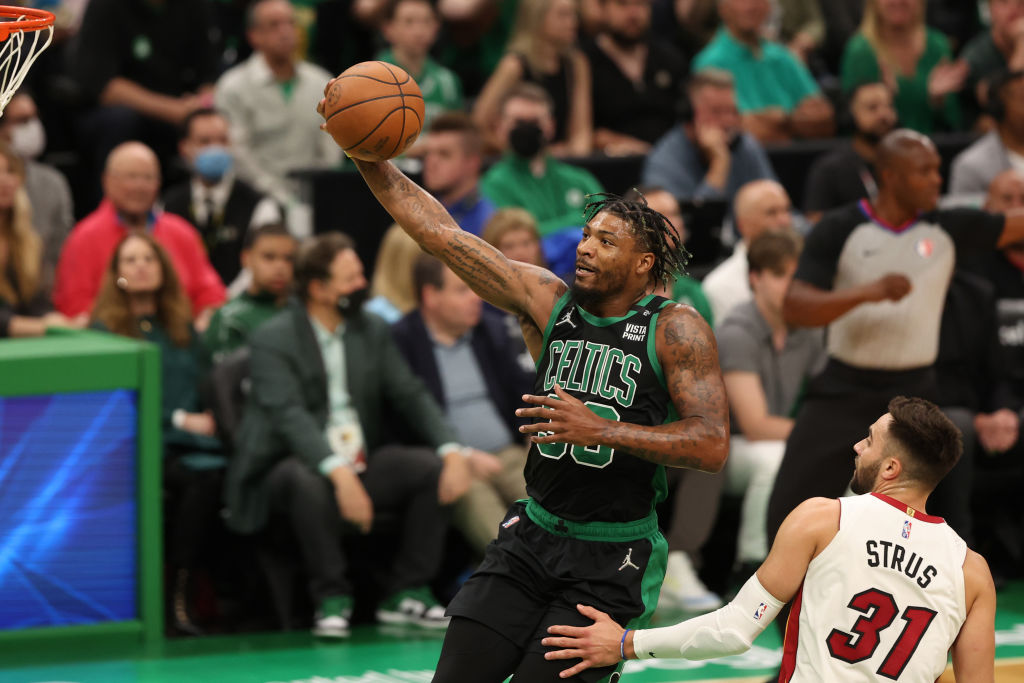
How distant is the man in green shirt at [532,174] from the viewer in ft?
31.3

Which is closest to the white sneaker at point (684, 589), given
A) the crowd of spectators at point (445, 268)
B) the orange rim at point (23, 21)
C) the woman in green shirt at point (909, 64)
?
the crowd of spectators at point (445, 268)

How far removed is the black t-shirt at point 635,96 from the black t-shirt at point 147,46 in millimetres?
2789

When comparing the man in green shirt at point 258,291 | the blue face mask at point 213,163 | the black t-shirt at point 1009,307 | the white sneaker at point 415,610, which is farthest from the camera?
the blue face mask at point 213,163

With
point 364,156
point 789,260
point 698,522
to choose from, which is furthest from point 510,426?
point 364,156

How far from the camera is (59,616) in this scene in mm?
7430

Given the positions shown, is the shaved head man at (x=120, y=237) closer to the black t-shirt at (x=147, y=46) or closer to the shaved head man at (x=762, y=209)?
the black t-shirt at (x=147, y=46)

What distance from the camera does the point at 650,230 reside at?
185 inches

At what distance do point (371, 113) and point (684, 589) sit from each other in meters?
4.15

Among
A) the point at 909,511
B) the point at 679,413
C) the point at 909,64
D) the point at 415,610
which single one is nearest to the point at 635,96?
the point at 909,64

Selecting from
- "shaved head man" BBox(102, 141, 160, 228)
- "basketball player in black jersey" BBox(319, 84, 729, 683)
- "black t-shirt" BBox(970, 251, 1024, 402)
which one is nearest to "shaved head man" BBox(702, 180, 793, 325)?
"black t-shirt" BBox(970, 251, 1024, 402)

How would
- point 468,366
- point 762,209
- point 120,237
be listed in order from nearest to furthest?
point 468,366 → point 120,237 → point 762,209

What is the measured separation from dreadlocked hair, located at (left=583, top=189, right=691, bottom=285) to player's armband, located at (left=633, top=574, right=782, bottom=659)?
3.61 feet

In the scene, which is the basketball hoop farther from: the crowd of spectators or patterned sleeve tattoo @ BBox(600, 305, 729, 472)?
the crowd of spectators

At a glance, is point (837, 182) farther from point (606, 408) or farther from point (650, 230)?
point (606, 408)
